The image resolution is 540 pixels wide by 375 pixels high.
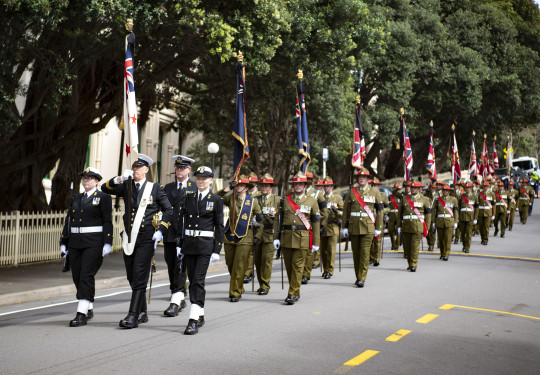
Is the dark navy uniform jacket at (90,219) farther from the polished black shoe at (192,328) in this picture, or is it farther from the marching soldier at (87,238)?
the polished black shoe at (192,328)

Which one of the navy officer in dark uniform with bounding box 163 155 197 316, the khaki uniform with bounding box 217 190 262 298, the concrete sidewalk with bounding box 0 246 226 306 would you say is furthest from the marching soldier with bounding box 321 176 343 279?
the navy officer in dark uniform with bounding box 163 155 197 316

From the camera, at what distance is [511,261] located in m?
17.1

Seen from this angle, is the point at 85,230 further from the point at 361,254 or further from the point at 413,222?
the point at 413,222

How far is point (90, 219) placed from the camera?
855cm

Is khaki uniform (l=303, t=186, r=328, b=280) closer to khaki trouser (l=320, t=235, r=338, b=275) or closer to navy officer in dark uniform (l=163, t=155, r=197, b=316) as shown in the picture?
khaki trouser (l=320, t=235, r=338, b=275)

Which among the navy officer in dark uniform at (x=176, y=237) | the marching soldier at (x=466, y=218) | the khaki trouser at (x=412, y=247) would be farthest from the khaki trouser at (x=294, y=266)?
the marching soldier at (x=466, y=218)

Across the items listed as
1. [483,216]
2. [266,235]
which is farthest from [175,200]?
[483,216]

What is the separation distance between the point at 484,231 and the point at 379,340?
1537cm

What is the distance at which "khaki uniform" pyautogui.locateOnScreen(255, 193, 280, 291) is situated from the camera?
1132 centimetres

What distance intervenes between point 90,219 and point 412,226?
8.55m

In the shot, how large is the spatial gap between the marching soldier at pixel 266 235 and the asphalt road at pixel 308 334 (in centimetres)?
31

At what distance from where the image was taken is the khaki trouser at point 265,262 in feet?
37.1

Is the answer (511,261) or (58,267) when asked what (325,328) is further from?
(511,261)

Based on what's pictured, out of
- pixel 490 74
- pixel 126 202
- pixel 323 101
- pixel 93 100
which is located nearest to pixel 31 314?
pixel 126 202
